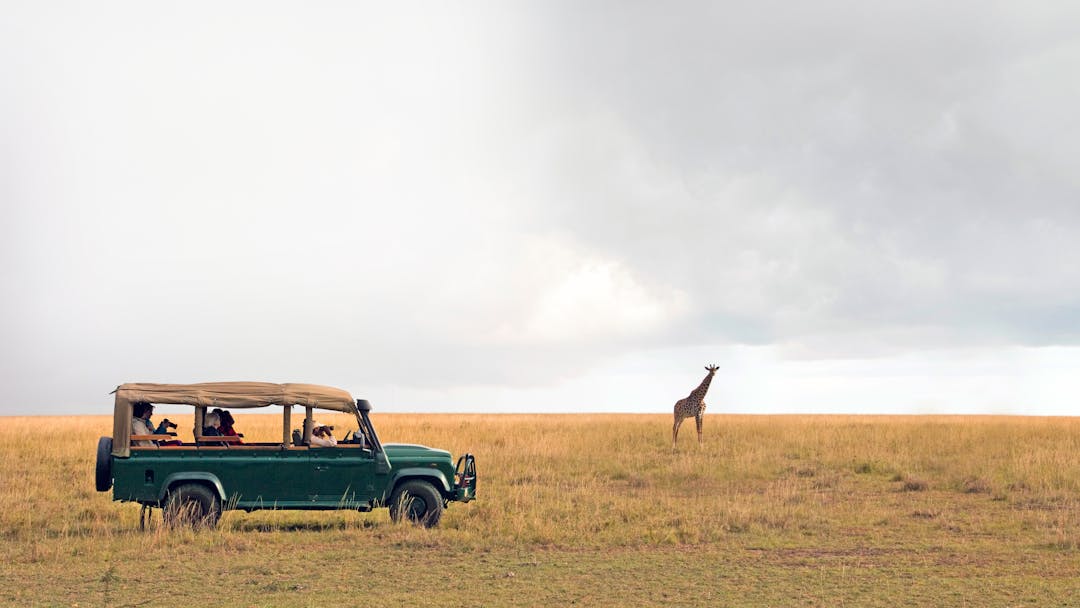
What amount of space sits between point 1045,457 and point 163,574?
22703mm

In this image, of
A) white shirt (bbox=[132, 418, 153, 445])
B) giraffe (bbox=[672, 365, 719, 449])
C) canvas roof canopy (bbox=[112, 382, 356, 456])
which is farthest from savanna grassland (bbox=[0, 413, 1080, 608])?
giraffe (bbox=[672, 365, 719, 449])

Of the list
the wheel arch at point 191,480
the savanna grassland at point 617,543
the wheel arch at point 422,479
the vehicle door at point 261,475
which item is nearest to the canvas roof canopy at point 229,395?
the vehicle door at point 261,475

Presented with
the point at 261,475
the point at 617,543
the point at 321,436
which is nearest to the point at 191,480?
the point at 261,475

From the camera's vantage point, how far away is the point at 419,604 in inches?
404

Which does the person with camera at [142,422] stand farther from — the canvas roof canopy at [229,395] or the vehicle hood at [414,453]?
the vehicle hood at [414,453]

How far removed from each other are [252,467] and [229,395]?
113 centimetres

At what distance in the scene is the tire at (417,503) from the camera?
14758 millimetres

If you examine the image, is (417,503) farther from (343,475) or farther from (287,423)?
(287,423)

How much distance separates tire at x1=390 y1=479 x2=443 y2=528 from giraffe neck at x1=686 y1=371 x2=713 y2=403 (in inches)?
747

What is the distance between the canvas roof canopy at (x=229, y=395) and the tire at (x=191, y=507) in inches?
49.1

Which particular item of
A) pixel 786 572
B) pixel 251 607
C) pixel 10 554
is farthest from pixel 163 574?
pixel 786 572

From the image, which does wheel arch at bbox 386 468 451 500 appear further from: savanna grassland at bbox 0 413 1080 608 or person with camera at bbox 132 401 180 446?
person with camera at bbox 132 401 180 446

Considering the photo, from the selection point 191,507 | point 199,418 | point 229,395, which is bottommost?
point 191,507

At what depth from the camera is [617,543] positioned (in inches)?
567
